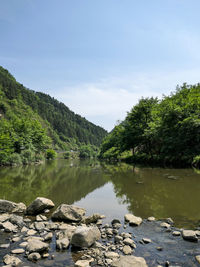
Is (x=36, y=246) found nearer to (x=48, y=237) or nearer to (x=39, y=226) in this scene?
(x=48, y=237)

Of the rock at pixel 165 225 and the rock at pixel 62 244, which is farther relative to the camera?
the rock at pixel 165 225

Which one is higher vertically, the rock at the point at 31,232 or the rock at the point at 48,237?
the rock at the point at 48,237

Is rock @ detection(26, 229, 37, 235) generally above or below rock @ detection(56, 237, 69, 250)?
below

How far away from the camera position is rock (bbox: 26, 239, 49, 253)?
18.4ft

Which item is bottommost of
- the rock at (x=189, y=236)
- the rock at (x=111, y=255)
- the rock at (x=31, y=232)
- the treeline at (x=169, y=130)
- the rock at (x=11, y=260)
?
the rock at (x=31, y=232)

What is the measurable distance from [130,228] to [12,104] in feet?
429

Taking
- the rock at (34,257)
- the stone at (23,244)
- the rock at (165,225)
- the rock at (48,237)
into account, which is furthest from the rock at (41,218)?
the rock at (165,225)

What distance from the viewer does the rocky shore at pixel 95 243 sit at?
5.20 metres

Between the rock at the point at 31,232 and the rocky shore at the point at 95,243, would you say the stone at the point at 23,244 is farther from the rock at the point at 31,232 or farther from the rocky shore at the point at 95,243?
the rock at the point at 31,232

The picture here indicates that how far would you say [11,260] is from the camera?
5.14m

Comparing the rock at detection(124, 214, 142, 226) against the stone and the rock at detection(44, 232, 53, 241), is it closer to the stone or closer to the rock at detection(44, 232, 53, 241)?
the rock at detection(44, 232, 53, 241)

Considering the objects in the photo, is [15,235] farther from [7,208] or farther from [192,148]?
[192,148]

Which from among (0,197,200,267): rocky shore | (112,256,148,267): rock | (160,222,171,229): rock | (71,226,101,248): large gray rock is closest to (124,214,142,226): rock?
(0,197,200,267): rocky shore

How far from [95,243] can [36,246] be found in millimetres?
1852
